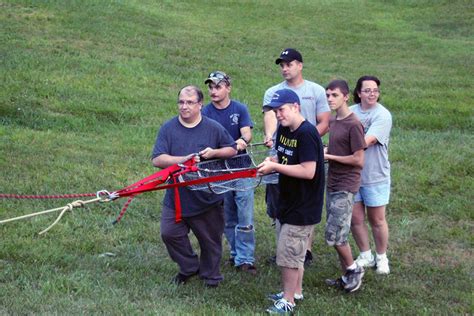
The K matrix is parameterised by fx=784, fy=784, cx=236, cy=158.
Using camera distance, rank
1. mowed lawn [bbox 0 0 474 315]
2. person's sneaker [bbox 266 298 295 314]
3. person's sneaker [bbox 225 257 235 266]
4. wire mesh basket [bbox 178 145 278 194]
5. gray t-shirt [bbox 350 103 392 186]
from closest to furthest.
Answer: person's sneaker [bbox 266 298 295 314]
wire mesh basket [bbox 178 145 278 194]
mowed lawn [bbox 0 0 474 315]
gray t-shirt [bbox 350 103 392 186]
person's sneaker [bbox 225 257 235 266]

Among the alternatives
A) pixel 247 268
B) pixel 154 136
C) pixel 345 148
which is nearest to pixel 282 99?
pixel 345 148

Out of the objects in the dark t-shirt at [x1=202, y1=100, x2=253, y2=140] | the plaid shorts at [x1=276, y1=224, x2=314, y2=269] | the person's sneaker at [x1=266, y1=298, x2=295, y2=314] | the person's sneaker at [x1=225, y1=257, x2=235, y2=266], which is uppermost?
the dark t-shirt at [x1=202, y1=100, x2=253, y2=140]

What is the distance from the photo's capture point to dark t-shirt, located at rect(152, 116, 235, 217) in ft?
21.9

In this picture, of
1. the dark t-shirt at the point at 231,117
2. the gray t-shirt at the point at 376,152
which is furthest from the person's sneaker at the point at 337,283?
the dark t-shirt at the point at 231,117

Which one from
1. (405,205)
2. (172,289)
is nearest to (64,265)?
(172,289)

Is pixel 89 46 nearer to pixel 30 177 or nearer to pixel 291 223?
pixel 30 177

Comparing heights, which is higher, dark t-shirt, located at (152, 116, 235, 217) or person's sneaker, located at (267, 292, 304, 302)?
dark t-shirt, located at (152, 116, 235, 217)

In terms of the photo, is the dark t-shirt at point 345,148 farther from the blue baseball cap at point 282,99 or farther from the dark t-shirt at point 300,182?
the blue baseball cap at point 282,99

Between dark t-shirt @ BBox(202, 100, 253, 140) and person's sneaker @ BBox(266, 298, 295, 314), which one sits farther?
A: dark t-shirt @ BBox(202, 100, 253, 140)

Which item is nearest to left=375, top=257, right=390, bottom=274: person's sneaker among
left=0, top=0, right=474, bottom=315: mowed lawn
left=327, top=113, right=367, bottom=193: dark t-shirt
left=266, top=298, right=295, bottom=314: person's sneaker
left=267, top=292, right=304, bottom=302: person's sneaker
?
left=0, top=0, right=474, bottom=315: mowed lawn

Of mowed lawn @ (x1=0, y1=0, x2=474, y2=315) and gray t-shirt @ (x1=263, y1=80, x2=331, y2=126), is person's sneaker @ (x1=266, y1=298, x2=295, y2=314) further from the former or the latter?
gray t-shirt @ (x1=263, y1=80, x2=331, y2=126)

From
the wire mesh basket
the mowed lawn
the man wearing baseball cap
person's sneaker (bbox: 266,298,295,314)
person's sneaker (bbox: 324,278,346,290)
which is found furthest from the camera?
person's sneaker (bbox: 324,278,346,290)

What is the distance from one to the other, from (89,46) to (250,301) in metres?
13.3

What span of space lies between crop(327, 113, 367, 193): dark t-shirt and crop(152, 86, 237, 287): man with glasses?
0.88 m
